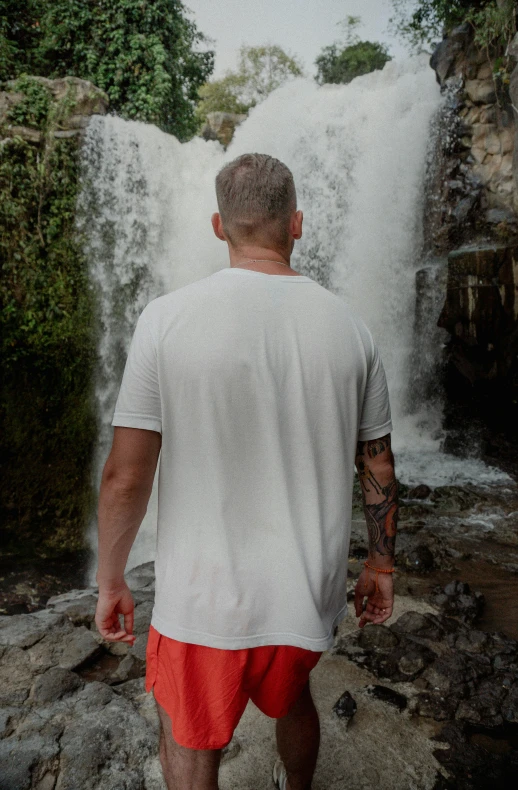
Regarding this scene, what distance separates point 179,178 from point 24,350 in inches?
146

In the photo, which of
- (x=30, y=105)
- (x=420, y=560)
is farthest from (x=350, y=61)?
(x=420, y=560)

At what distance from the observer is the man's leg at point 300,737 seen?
1.60 meters

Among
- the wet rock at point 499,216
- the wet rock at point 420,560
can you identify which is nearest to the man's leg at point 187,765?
the wet rock at point 420,560

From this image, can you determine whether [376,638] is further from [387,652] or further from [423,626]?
[423,626]

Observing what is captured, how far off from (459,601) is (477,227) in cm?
656

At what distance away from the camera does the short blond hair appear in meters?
1.36

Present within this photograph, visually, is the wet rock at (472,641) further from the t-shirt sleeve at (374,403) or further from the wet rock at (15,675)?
the wet rock at (15,675)

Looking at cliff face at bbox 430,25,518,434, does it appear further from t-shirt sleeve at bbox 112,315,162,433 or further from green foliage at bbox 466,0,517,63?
t-shirt sleeve at bbox 112,315,162,433

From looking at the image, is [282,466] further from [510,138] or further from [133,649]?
[510,138]

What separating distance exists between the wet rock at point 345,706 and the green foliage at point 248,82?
25.9 meters

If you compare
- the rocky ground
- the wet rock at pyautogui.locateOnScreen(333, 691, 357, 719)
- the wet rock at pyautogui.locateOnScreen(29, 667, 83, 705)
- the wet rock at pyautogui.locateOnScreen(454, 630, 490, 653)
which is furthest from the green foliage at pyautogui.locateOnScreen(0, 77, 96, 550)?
the wet rock at pyautogui.locateOnScreen(333, 691, 357, 719)

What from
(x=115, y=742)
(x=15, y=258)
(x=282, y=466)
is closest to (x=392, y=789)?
(x=115, y=742)

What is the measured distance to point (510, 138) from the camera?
8.36 metres

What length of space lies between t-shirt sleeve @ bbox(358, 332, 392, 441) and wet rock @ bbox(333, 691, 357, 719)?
1.45 meters
